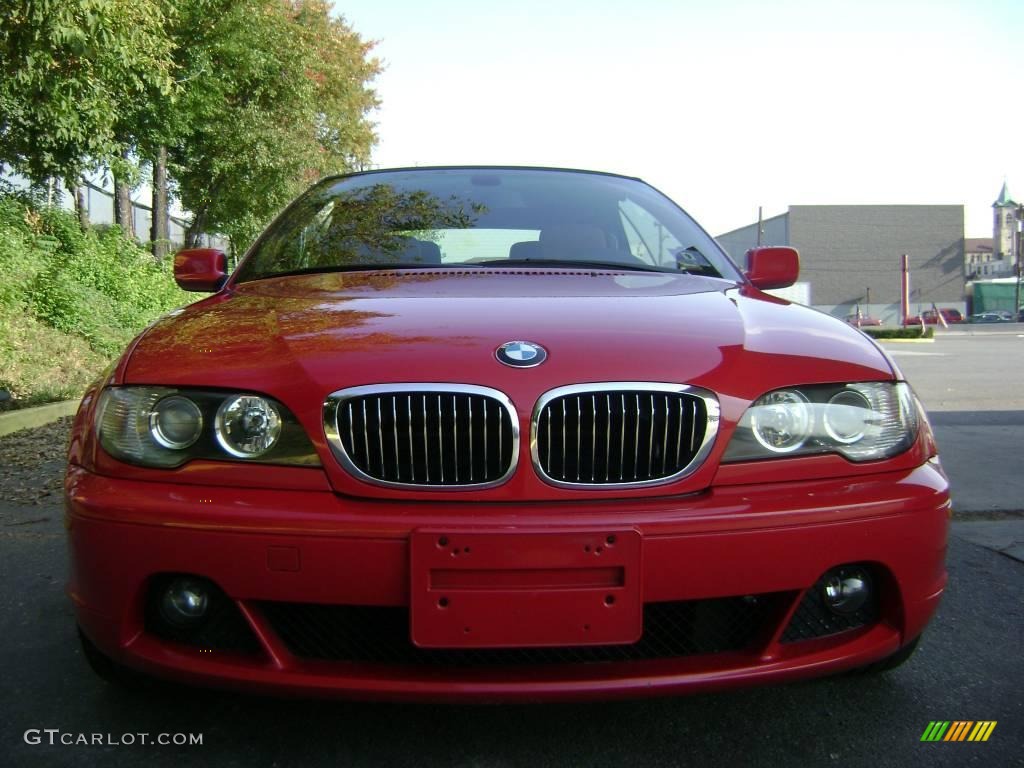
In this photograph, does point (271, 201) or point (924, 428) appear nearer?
point (924, 428)

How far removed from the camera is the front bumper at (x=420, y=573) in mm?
1574

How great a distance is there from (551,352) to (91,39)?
6.27 metres

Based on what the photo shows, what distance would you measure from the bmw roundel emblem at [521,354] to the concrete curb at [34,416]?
17.5 ft

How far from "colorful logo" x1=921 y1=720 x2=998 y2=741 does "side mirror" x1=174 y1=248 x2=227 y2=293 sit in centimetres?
239

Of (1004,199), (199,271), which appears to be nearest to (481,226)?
(199,271)

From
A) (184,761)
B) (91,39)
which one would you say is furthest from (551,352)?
(91,39)

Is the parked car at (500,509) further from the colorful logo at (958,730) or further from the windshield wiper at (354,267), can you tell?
the windshield wiper at (354,267)

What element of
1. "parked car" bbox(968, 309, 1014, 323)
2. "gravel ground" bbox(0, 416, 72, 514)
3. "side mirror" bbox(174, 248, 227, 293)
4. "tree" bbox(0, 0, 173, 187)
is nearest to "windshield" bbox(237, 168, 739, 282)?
"side mirror" bbox(174, 248, 227, 293)

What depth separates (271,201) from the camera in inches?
676

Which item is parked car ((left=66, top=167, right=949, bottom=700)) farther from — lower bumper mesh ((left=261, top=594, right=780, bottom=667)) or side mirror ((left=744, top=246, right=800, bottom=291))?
side mirror ((left=744, top=246, right=800, bottom=291))

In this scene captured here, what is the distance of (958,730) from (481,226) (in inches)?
77.9

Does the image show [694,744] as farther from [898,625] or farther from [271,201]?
[271,201]

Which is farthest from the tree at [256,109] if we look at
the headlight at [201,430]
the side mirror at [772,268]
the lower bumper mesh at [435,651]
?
the lower bumper mesh at [435,651]

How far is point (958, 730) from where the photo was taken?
1.92 meters
